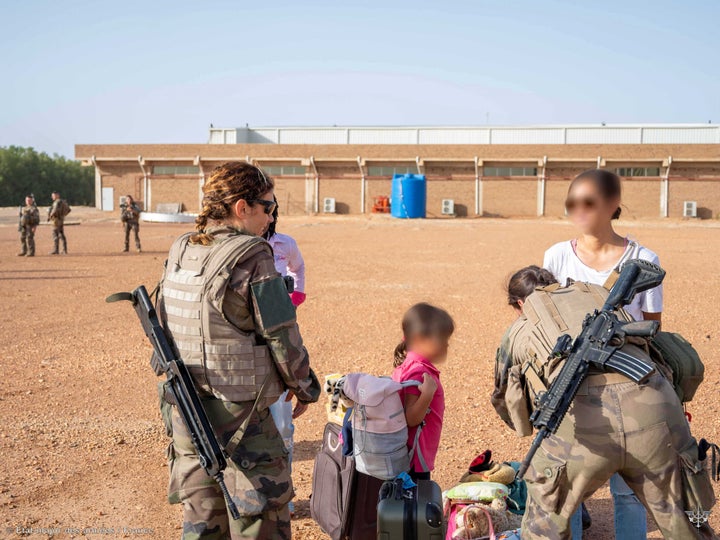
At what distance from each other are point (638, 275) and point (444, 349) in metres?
0.99

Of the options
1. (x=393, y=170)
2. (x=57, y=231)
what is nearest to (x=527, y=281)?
(x=57, y=231)

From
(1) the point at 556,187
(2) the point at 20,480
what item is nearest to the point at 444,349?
(2) the point at 20,480

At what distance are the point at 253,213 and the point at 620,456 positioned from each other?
5.24 ft

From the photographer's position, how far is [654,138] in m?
48.6

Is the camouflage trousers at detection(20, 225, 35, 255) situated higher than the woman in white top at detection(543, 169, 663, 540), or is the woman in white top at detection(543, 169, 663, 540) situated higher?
the woman in white top at detection(543, 169, 663, 540)

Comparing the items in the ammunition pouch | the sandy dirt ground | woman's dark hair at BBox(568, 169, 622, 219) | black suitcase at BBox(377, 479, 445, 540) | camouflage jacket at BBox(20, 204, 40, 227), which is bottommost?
the sandy dirt ground

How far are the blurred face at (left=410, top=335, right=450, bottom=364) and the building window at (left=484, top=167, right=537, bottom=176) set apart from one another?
3957 cm

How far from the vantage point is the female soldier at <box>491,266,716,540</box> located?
221 centimetres

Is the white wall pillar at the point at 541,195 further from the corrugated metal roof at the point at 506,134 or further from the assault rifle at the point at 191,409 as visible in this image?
the assault rifle at the point at 191,409

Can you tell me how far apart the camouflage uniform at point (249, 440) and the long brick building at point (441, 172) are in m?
39.5

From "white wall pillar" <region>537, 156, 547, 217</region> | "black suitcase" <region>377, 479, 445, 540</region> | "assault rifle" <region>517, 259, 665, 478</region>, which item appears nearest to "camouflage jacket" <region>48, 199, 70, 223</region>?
"black suitcase" <region>377, 479, 445, 540</region>

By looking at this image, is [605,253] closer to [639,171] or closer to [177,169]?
[639,171]

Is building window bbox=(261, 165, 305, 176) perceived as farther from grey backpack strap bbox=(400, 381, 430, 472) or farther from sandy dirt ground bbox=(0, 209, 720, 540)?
grey backpack strap bbox=(400, 381, 430, 472)

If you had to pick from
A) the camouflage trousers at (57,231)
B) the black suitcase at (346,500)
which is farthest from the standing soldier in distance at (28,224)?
the black suitcase at (346,500)
